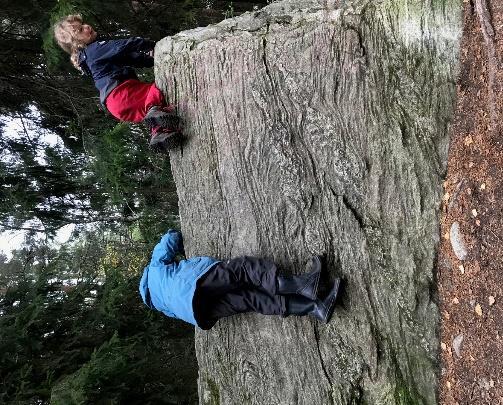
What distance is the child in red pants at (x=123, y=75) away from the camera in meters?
3.85

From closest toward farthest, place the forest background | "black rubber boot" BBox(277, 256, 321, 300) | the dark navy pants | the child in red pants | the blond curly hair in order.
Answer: "black rubber boot" BBox(277, 256, 321, 300)
the dark navy pants
the child in red pants
the blond curly hair
the forest background

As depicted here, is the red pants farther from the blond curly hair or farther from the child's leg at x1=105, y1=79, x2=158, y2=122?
the blond curly hair

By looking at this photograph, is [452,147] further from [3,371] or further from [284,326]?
[3,371]

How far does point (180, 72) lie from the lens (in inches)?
→ 151

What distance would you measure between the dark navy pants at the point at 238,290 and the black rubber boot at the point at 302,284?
0.07 metres

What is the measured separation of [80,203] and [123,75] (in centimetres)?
497

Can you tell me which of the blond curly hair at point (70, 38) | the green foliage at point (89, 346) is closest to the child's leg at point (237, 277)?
the blond curly hair at point (70, 38)

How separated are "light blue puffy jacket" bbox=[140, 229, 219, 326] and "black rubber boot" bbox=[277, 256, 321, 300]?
1.91 feet

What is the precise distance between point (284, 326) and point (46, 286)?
5.04 meters

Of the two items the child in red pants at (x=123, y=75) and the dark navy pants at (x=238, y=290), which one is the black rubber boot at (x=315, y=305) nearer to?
the dark navy pants at (x=238, y=290)

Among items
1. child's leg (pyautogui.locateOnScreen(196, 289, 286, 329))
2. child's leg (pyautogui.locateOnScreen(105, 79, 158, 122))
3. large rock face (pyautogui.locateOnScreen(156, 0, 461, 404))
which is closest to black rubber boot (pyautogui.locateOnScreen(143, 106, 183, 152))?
large rock face (pyautogui.locateOnScreen(156, 0, 461, 404))

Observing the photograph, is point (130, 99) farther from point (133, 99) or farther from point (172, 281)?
point (172, 281)

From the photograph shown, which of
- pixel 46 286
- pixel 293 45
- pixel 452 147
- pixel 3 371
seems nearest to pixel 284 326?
pixel 452 147

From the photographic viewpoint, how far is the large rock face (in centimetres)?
316
